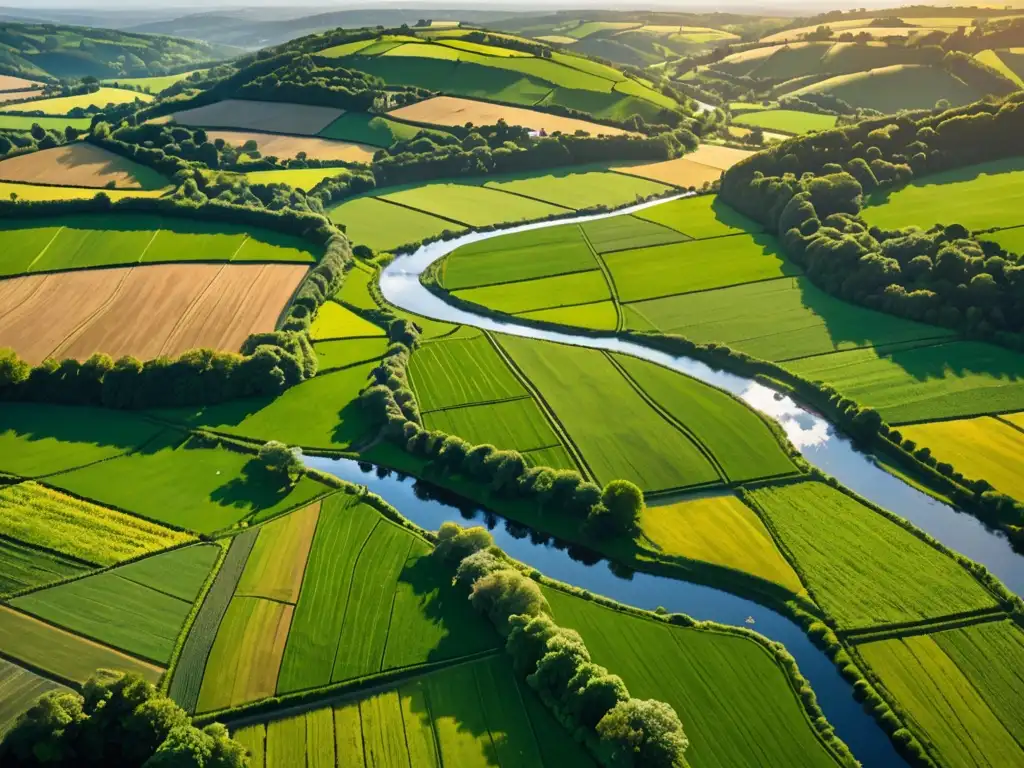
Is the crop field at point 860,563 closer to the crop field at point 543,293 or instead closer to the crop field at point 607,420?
the crop field at point 607,420

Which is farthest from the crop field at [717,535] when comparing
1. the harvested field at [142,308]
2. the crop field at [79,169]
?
the crop field at [79,169]

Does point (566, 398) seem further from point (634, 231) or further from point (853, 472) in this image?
point (634, 231)

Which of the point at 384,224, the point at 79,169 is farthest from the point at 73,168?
the point at 384,224

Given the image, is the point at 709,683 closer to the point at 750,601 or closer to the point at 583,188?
the point at 750,601

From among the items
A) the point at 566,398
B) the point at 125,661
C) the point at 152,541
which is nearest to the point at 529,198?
the point at 566,398

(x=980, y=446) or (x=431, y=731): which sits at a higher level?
(x=980, y=446)

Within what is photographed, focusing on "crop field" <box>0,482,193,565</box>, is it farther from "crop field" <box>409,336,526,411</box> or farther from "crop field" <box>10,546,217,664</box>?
"crop field" <box>409,336,526,411</box>

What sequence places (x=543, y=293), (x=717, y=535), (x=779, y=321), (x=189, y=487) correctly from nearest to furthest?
(x=717, y=535) < (x=189, y=487) < (x=779, y=321) < (x=543, y=293)

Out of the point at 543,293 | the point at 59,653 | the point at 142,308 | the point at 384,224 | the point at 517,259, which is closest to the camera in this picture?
the point at 59,653

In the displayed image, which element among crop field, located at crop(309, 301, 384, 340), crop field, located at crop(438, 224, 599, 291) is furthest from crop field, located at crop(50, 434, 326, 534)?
crop field, located at crop(438, 224, 599, 291)
